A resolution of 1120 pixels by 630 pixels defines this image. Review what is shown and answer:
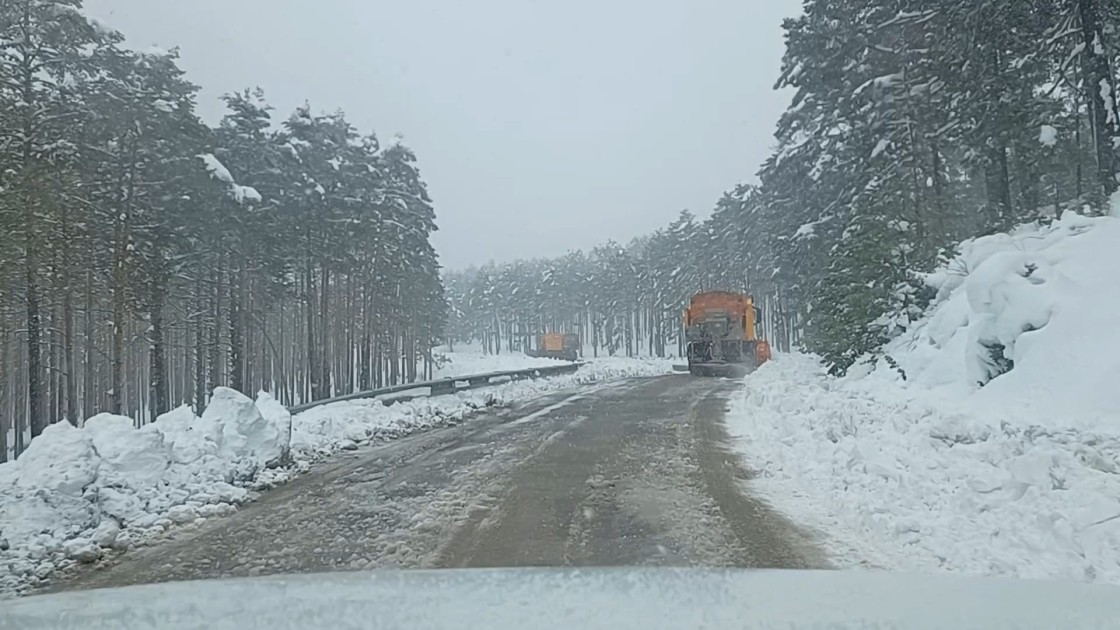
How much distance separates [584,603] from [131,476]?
22.9ft

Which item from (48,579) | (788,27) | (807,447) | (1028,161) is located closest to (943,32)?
(1028,161)

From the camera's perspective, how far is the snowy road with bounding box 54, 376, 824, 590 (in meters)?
6.82

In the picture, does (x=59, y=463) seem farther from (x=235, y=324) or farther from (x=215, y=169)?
(x=235, y=324)

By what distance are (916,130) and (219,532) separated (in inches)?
900

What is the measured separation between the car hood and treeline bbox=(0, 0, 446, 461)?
17.5m

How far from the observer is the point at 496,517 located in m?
8.45

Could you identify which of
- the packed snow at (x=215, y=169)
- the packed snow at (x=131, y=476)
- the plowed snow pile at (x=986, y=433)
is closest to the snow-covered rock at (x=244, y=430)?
the packed snow at (x=131, y=476)

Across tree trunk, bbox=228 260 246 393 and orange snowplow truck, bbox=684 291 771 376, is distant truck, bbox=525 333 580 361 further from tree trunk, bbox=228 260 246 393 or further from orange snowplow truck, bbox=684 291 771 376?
tree trunk, bbox=228 260 246 393

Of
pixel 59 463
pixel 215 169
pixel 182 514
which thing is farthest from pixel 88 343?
pixel 182 514

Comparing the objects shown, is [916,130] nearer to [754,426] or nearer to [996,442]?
[754,426]

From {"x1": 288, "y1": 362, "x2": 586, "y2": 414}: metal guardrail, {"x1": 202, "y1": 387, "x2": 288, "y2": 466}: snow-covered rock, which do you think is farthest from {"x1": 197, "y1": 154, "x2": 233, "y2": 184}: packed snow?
{"x1": 202, "y1": 387, "x2": 288, "y2": 466}: snow-covered rock

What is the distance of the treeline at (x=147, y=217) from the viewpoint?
21.2 meters

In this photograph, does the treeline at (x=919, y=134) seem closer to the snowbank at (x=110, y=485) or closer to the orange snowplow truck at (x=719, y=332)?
the orange snowplow truck at (x=719, y=332)

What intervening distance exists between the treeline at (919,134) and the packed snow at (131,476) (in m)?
13.3
